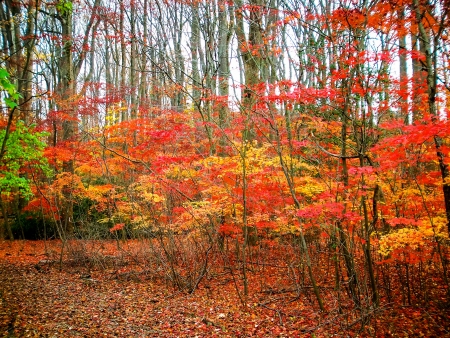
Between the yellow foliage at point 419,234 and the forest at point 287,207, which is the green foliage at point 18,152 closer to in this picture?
the forest at point 287,207

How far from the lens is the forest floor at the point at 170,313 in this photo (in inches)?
198

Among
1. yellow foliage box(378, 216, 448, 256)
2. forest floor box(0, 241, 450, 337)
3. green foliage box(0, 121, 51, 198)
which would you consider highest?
green foliage box(0, 121, 51, 198)

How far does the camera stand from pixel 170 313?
592cm

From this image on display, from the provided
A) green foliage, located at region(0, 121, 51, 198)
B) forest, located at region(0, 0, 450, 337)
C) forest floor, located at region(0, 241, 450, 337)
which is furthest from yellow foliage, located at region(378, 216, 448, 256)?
green foliage, located at region(0, 121, 51, 198)

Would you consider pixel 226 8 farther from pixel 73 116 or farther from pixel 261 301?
pixel 261 301

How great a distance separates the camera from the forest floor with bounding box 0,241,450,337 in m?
5.02

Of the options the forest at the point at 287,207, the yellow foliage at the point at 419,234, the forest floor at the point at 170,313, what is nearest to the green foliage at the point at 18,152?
the forest at the point at 287,207

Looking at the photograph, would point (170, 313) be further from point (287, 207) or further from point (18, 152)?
point (18, 152)

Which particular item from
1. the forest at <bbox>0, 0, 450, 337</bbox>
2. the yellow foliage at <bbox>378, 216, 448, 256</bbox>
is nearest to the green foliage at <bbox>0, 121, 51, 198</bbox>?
the forest at <bbox>0, 0, 450, 337</bbox>

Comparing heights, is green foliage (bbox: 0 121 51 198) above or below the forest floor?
above

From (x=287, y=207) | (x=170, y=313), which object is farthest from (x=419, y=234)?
(x=170, y=313)

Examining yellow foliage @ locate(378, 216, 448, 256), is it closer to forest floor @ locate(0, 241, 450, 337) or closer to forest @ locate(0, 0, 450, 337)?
forest @ locate(0, 0, 450, 337)

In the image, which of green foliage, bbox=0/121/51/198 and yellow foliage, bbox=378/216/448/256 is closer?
yellow foliage, bbox=378/216/448/256

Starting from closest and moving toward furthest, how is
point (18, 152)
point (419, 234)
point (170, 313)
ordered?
point (419, 234) < point (170, 313) < point (18, 152)
